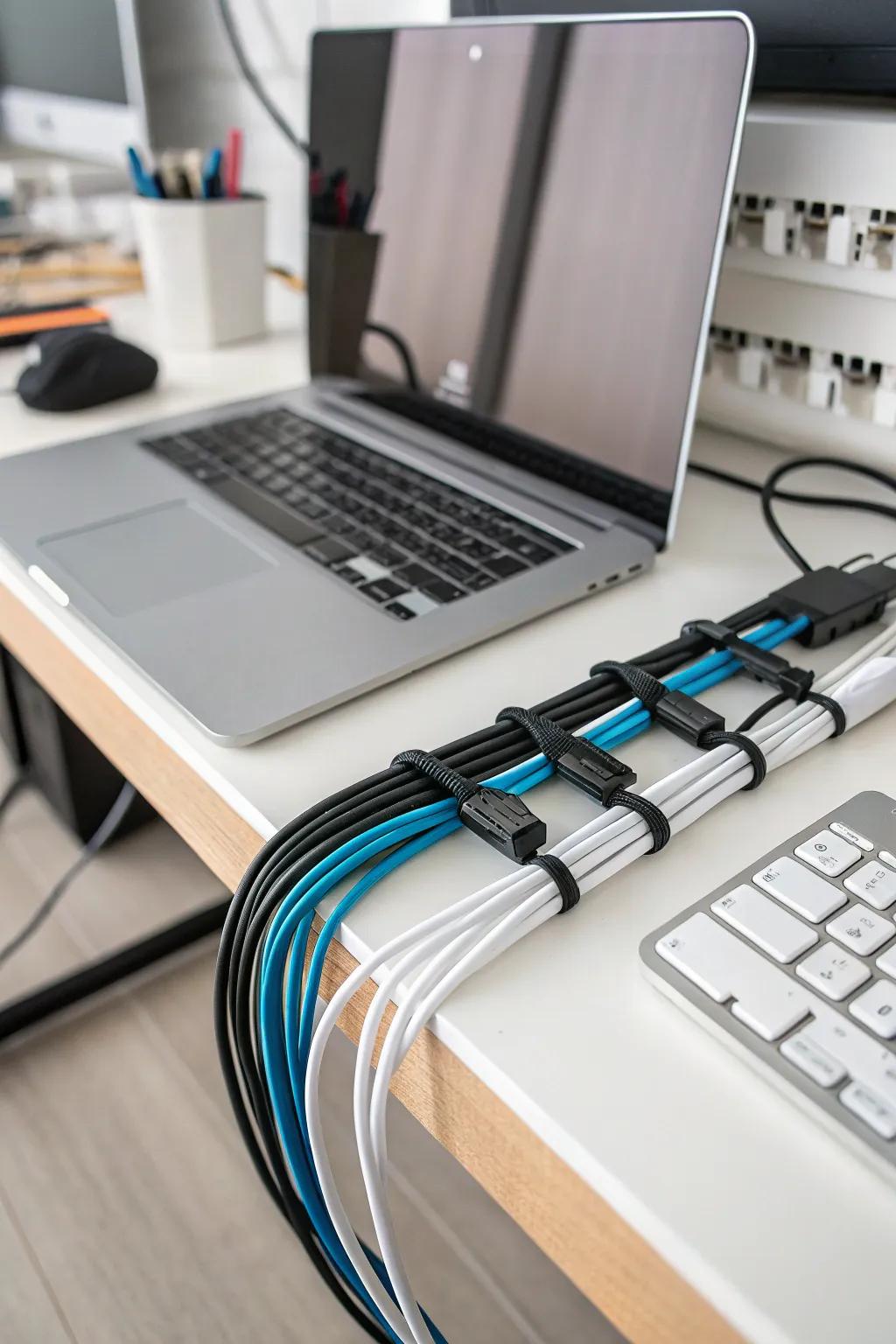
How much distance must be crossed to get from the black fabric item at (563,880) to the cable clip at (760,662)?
0.16m

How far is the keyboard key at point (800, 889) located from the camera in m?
0.34

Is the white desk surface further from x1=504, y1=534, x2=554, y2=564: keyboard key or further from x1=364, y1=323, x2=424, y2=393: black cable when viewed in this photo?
x1=364, y1=323, x2=424, y2=393: black cable

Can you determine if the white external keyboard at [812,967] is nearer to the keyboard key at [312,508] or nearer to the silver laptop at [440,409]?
the silver laptop at [440,409]

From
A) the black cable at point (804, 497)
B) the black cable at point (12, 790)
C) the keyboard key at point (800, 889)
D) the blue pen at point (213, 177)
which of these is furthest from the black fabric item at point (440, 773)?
the black cable at point (12, 790)

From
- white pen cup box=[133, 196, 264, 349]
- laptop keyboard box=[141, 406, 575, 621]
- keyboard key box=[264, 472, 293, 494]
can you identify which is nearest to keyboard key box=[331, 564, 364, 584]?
laptop keyboard box=[141, 406, 575, 621]

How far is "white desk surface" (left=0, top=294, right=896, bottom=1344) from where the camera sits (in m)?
0.25

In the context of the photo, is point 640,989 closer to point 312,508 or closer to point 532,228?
point 312,508

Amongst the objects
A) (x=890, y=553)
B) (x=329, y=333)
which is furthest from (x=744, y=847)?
(x=329, y=333)

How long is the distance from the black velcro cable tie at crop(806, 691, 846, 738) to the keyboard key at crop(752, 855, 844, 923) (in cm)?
9

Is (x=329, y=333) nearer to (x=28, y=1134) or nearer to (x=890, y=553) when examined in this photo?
(x=890, y=553)

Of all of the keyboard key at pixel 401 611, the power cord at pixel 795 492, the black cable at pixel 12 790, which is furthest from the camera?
the black cable at pixel 12 790

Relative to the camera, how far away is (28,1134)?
92 cm

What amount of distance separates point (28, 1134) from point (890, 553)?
0.87 m

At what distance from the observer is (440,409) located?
71 centimetres
